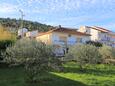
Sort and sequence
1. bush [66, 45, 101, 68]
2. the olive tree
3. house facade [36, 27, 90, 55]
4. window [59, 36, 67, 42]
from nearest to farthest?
the olive tree, bush [66, 45, 101, 68], house facade [36, 27, 90, 55], window [59, 36, 67, 42]

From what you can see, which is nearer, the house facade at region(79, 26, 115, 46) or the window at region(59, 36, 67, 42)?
the window at region(59, 36, 67, 42)

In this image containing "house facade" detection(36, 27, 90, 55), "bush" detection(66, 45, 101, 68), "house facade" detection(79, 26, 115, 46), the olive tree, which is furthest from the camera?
"house facade" detection(79, 26, 115, 46)

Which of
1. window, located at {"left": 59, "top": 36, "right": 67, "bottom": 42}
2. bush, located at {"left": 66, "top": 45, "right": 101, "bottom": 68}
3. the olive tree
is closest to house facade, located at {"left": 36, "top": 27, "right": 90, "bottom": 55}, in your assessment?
window, located at {"left": 59, "top": 36, "right": 67, "bottom": 42}

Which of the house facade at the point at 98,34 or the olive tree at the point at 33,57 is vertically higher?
the house facade at the point at 98,34

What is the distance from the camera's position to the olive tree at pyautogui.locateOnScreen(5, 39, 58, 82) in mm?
18281

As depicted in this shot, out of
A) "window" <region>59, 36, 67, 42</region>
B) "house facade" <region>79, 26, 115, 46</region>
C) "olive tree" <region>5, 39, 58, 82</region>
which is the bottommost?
"olive tree" <region>5, 39, 58, 82</region>

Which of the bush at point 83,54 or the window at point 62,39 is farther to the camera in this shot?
the window at point 62,39

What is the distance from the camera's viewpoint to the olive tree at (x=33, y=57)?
1828 centimetres

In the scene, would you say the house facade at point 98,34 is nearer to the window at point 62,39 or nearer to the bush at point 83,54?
the window at point 62,39

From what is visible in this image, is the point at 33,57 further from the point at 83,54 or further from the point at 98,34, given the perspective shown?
the point at 98,34

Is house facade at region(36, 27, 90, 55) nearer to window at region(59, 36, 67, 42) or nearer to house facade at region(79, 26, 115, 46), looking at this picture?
window at region(59, 36, 67, 42)

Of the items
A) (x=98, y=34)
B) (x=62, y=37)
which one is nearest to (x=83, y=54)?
(x=62, y=37)

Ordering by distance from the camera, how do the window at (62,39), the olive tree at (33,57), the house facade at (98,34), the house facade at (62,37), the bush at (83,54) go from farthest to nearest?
1. the house facade at (98,34)
2. the window at (62,39)
3. the house facade at (62,37)
4. the bush at (83,54)
5. the olive tree at (33,57)

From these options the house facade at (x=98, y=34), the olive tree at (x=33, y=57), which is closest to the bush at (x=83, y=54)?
the olive tree at (x=33, y=57)
